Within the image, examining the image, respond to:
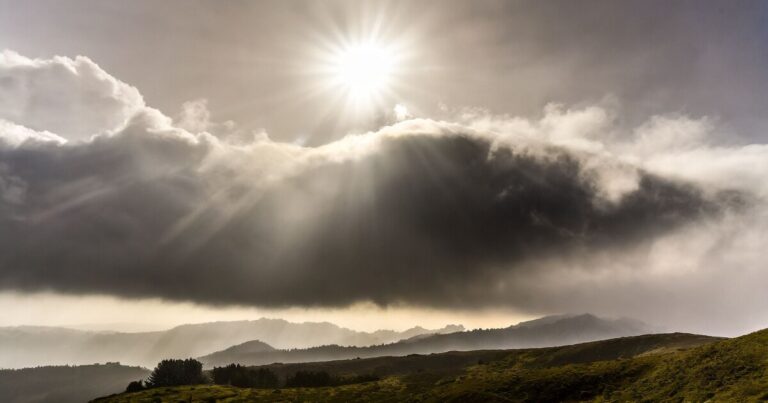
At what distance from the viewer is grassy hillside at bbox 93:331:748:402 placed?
48281 millimetres

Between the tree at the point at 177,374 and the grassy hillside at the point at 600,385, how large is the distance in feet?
222

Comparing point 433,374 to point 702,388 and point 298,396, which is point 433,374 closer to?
point 298,396

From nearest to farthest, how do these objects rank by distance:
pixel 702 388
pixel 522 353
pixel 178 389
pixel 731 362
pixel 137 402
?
pixel 702 388 < pixel 731 362 < pixel 137 402 < pixel 178 389 < pixel 522 353

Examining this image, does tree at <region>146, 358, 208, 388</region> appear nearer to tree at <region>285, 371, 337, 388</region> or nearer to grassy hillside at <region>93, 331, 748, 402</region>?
tree at <region>285, 371, 337, 388</region>

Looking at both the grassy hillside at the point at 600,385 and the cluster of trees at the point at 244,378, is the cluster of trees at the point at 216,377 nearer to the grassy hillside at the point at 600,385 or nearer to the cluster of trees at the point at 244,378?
the cluster of trees at the point at 244,378

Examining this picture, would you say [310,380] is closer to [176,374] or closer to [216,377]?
[216,377]

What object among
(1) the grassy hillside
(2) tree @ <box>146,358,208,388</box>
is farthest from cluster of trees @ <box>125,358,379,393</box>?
(1) the grassy hillside

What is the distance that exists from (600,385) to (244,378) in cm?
13349

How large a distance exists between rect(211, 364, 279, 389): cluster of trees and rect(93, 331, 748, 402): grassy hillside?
5515 cm

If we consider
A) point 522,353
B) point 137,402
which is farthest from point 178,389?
point 522,353

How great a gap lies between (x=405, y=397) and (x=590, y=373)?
34017 mm

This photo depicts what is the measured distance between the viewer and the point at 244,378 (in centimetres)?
16200

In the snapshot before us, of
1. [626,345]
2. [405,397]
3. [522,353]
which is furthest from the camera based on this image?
[522,353]

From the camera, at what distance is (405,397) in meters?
84.9
